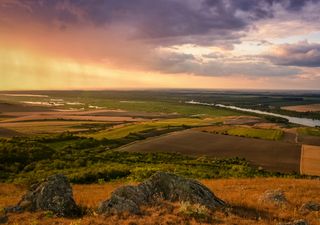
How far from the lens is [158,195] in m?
16.5

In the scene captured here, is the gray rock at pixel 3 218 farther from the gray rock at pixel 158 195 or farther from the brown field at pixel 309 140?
the brown field at pixel 309 140

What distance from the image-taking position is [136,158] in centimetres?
6244

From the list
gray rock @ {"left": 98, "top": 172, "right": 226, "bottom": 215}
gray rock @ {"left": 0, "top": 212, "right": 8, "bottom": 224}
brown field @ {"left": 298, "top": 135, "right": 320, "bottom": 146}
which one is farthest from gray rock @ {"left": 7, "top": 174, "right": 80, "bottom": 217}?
brown field @ {"left": 298, "top": 135, "right": 320, "bottom": 146}

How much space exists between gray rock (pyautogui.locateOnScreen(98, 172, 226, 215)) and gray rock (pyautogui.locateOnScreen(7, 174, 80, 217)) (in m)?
1.46

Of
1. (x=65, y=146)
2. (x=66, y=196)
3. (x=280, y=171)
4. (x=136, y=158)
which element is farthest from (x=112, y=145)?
(x=66, y=196)

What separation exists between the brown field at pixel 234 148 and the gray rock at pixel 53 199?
158 ft

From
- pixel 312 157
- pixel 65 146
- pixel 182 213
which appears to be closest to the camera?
pixel 182 213

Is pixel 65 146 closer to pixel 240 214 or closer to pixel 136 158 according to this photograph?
pixel 136 158

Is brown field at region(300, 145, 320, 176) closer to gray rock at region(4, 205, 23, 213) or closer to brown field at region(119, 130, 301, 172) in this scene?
brown field at region(119, 130, 301, 172)

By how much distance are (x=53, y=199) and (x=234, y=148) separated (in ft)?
220

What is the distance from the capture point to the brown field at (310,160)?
58094 mm

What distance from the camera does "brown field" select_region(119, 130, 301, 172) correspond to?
6444cm

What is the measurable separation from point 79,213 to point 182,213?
4304 mm

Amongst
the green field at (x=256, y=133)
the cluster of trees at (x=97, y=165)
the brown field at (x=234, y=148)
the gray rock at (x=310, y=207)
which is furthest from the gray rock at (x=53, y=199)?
the green field at (x=256, y=133)
